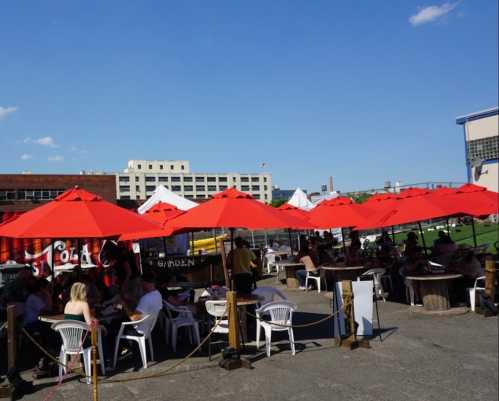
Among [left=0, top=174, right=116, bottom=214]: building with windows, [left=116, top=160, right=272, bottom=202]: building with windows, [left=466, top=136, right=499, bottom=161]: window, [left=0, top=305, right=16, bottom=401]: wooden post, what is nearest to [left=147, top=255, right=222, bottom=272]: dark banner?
[left=0, top=305, right=16, bottom=401]: wooden post

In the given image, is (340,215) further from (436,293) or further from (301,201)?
(301,201)

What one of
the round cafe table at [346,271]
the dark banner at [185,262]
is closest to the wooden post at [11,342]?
the round cafe table at [346,271]

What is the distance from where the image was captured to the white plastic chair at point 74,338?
6.20 metres

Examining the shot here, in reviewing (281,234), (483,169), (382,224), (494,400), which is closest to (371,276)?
(382,224)

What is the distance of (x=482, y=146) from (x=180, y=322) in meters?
44.4

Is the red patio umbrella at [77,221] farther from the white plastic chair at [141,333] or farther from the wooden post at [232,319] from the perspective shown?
the wooden post at [232,319]

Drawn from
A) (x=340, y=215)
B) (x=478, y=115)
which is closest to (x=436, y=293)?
(x=340, y=215)

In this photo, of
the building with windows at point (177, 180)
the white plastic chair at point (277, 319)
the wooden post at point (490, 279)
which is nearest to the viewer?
the white plastic chair at point (277, 319)

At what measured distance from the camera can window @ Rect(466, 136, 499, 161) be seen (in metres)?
42.8

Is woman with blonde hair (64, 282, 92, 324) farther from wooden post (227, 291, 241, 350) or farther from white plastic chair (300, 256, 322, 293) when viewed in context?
white plastic chair (300, 256, 322, 293)

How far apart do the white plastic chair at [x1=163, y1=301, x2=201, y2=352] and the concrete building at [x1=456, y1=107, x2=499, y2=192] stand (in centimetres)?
3588

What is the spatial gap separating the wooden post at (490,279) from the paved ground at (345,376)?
1341 mm

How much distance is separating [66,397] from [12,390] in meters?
0.63

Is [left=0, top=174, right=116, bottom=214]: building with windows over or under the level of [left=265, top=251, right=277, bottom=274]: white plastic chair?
over
